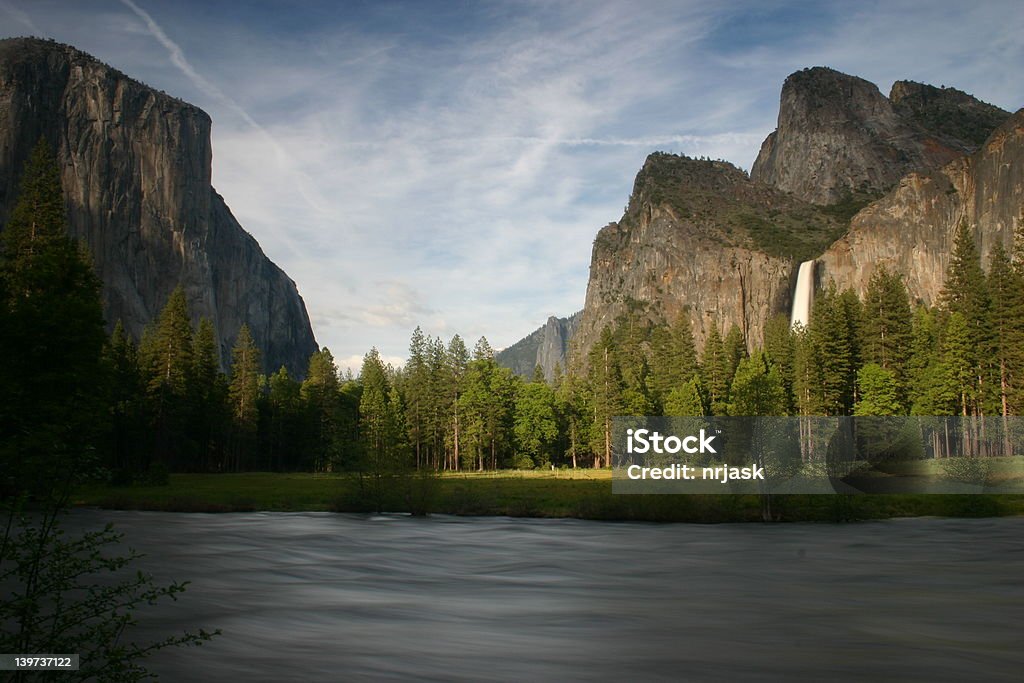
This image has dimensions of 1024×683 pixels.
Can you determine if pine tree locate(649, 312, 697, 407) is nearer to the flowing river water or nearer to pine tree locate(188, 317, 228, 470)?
pine tree locate(188, 317, 228, 470)

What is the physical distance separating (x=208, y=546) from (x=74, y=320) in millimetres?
18711

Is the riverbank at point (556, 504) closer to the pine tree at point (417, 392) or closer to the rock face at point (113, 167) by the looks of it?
the pine tree at point (417, 392)

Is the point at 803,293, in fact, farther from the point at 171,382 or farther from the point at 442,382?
the point at 171,382

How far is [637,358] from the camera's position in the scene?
132 meters

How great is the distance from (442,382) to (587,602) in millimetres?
75501

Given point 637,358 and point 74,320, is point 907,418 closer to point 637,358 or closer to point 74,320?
point 637,358

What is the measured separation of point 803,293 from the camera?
186250mm

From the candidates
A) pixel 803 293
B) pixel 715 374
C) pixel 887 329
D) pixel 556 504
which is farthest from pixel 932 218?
pixel 556 504

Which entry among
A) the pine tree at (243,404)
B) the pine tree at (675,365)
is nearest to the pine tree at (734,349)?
the pine tree at (675,365)

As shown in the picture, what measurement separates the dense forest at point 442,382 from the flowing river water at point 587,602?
11098 millimetres

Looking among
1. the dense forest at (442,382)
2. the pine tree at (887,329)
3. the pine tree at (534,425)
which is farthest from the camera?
the pine tree at (534,425)

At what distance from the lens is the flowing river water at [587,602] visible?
14141mm

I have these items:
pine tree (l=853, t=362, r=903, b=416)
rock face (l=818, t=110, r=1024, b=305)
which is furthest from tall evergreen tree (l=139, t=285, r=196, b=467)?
rock face (l=818, t=110, r=1024, b=305)

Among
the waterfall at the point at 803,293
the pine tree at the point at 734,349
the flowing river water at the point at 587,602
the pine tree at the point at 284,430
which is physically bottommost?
the flowing river water at the point at 587,602
